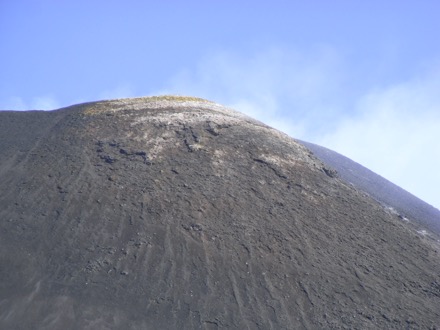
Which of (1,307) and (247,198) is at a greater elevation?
(247,198)

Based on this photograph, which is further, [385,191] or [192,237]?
[385,191]

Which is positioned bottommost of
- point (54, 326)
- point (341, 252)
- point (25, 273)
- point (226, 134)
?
point (54, 326)

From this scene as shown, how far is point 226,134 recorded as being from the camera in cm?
2727

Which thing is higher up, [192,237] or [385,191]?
[385,191]

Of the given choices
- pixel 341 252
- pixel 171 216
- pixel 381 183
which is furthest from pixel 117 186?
pixel 381 183

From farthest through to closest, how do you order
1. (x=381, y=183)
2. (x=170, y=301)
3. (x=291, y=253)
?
(x=381, y=183), (x=291, y=253), (x=170, y=301)

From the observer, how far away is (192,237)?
774 inches

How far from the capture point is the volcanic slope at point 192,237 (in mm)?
16453

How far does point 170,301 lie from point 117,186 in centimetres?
719

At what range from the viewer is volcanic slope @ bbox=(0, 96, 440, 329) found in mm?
16453

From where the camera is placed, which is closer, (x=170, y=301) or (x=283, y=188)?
(x=170, y=301)

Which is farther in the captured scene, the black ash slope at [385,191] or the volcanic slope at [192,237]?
the black ash slope at [385,191]

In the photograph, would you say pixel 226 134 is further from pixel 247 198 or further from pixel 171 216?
pixel 171 216

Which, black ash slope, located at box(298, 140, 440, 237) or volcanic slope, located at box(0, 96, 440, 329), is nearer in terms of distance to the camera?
volcanic slope, located at box(0, 96, 440, 329)
